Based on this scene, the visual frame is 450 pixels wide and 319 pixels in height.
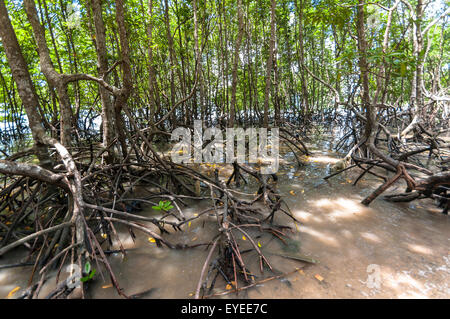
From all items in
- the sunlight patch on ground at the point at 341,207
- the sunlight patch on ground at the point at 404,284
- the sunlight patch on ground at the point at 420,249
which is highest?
the sunlight patch on ground at the point at 404,284

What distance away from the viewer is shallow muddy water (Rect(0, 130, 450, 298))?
1604 mm

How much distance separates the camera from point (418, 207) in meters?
2.69

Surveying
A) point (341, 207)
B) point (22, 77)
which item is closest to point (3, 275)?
point (22, 77)

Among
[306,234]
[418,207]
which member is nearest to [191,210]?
[306,234]

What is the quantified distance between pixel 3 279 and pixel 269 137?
4973 mm

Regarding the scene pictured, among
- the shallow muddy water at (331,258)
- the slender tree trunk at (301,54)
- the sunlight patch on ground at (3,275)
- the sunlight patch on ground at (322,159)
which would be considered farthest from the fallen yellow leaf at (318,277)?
the slender tree trunk at (301,54)

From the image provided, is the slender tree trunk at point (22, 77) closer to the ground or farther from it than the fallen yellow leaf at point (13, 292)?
farther from it

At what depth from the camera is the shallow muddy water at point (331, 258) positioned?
1604 millimetres

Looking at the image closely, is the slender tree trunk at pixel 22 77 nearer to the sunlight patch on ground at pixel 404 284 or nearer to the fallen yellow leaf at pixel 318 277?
the fallen yellow leaf at pixel 318 277

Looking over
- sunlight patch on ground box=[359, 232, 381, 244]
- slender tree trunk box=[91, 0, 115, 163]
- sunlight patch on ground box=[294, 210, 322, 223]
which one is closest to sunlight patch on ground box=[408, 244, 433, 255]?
sunlight patch on ground box=[359, 232, 381, 244]

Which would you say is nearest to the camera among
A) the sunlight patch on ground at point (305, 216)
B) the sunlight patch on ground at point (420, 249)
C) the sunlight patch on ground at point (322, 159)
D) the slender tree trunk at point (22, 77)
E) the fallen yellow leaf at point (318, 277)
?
the fallen yellow leaf at point (318, 277)

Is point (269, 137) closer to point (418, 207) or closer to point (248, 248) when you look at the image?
point (418, 207)

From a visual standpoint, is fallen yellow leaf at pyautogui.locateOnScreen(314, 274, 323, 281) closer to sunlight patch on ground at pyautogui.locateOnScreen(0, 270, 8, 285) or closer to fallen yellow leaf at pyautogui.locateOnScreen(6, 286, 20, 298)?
fallen yellow leaf at pyautogui.locateOnScreen(6, 286, 20, 298)

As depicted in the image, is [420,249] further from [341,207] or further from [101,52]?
[101,52]
